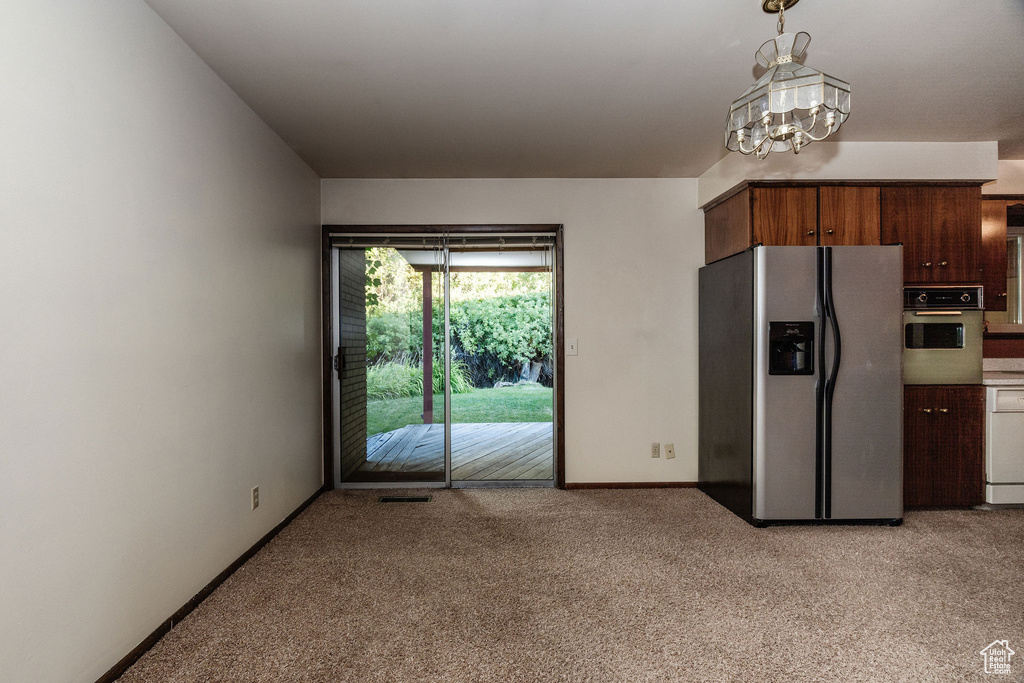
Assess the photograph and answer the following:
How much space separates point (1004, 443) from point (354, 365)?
4.60m

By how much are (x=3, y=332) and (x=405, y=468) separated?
10.0 feet

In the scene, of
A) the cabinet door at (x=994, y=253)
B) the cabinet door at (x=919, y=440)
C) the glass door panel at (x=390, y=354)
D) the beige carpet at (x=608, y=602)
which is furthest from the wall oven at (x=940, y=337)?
the glass door panel at (x=390, y=354)

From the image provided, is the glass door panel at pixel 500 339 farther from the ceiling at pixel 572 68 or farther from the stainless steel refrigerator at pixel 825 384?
the stainless steel refrigerator at pixel 825 384

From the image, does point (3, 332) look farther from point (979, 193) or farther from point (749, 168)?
point (979, 193)

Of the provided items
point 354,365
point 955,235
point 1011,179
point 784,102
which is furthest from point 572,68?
point 1011,179

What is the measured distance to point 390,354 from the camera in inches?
163

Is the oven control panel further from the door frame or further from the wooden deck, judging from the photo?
the wooden deck

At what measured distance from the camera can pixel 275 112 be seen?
2852 mm

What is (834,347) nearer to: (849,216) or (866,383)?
(866,383)

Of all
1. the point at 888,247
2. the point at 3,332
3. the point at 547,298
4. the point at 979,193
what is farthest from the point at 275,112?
the point at 979,193

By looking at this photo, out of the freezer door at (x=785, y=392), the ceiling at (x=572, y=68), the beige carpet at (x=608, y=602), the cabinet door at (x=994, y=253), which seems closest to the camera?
the beige carpet at (x=608, y=602)

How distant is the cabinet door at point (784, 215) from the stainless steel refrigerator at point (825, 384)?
0.97 feet

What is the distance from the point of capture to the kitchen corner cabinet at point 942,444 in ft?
11.2

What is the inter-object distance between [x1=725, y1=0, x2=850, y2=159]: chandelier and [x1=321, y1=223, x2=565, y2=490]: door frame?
7.13 ft
